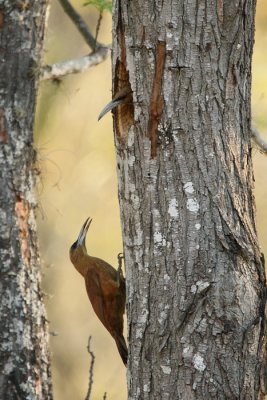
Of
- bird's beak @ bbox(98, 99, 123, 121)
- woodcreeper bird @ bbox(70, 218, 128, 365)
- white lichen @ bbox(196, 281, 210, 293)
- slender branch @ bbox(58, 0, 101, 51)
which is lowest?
white lichen @ bbox(196, 281, 210, 293)

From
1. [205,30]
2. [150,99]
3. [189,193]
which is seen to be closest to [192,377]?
[189,193]

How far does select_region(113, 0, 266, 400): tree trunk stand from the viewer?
3020 millimetres

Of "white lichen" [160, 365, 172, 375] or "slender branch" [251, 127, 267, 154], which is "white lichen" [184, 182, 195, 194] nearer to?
"white lichen" [160, 365, 172, 375]

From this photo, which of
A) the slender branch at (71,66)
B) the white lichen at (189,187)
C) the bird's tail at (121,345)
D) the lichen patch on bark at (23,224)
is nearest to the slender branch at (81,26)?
the slender branch at (71,66)

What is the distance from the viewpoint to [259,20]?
9328mm

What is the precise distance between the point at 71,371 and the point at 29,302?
16.9ft

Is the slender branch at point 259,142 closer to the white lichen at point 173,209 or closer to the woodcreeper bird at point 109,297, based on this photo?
the woodcreeper bird at point 109,297

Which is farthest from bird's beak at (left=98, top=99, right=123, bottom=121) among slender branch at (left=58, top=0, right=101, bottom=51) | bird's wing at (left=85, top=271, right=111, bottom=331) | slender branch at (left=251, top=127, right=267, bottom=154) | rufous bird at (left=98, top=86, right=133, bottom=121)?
slender branch at (left=58, top=0, right=101, bottom=51)

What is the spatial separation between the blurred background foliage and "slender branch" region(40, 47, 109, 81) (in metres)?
3.40

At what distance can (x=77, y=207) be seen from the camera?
33.5 feet

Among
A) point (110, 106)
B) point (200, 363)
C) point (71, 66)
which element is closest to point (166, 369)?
point (200, 363)

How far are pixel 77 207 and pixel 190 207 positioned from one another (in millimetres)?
7176

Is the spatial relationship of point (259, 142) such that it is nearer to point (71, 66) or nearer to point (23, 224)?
point (23, 224)

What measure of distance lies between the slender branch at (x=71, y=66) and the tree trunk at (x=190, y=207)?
7.09 ft
